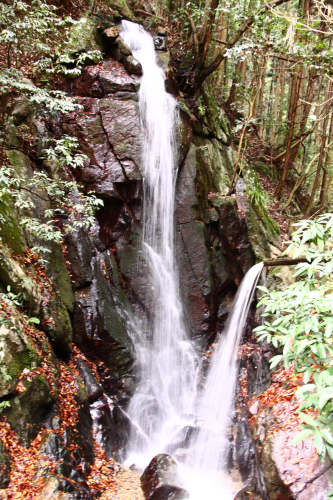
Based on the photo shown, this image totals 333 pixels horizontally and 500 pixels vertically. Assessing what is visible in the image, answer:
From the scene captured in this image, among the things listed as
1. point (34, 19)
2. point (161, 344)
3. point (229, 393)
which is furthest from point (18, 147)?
point (229, 393)

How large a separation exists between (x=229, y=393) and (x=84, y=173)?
6347 mm

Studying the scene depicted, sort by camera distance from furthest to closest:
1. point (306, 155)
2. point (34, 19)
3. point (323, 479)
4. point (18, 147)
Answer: point (306, 155), point (18, 147), point (34, 19), point (323, 479)

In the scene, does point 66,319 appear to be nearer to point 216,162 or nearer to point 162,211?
point 162,211

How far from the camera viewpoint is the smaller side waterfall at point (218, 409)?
5.97m

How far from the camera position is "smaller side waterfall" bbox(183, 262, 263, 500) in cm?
597

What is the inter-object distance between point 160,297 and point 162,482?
4.18 m

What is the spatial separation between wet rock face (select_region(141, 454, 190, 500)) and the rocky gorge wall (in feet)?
3.27

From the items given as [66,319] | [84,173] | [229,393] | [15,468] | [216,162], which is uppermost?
[216,162]

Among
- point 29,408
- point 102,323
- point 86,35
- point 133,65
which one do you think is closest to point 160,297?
point 102,323

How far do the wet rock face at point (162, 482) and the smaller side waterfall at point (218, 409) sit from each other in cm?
35

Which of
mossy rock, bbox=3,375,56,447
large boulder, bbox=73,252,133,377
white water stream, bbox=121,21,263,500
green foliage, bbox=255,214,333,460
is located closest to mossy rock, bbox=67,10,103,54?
white water stream, bbox=121,21,263,500

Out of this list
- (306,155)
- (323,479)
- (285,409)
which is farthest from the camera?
(306,155)

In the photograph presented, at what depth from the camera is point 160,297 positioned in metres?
8.65

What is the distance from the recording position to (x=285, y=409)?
5.03 m
